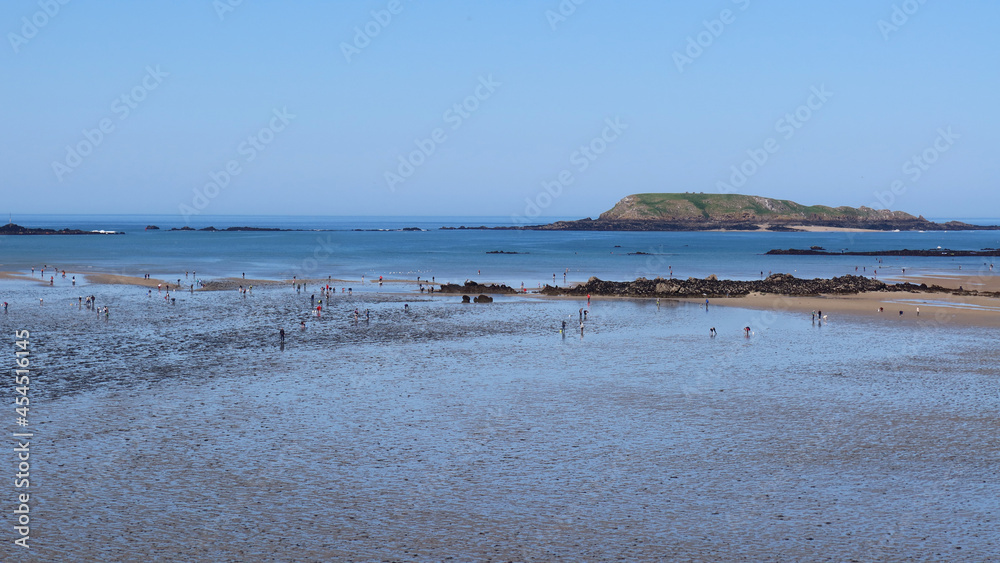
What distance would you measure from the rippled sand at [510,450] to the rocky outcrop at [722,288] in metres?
29.7

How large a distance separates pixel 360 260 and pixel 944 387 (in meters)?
110

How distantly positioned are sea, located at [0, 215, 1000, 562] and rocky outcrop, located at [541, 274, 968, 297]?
23272 millimetres

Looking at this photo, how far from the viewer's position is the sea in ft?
58.2

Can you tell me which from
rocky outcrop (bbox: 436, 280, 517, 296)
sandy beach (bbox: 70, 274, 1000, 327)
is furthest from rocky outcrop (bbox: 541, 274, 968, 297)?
rocky outcrop (bbox: 436, 280, 517, 296)

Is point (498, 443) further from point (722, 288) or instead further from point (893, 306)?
point (722, 288)

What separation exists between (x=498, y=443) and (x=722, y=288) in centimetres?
5689

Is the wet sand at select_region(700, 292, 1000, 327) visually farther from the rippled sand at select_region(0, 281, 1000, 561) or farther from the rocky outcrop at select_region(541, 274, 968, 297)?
the rippled sand at select_region(0, 281, 1000, 561)

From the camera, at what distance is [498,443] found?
2464 centimetres

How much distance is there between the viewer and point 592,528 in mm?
18359

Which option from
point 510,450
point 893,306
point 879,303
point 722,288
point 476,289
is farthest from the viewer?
point 476,289

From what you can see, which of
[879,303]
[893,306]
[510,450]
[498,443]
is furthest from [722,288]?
[510,450]

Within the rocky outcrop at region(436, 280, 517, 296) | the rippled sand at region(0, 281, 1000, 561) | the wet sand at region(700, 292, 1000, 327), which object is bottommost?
the rippled sand at region(0, 281, 1000, 561)

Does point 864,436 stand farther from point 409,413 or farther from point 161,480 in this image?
point 161,480

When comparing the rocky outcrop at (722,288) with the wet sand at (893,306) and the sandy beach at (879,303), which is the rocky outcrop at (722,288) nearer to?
the sandy beach at (879,303)
